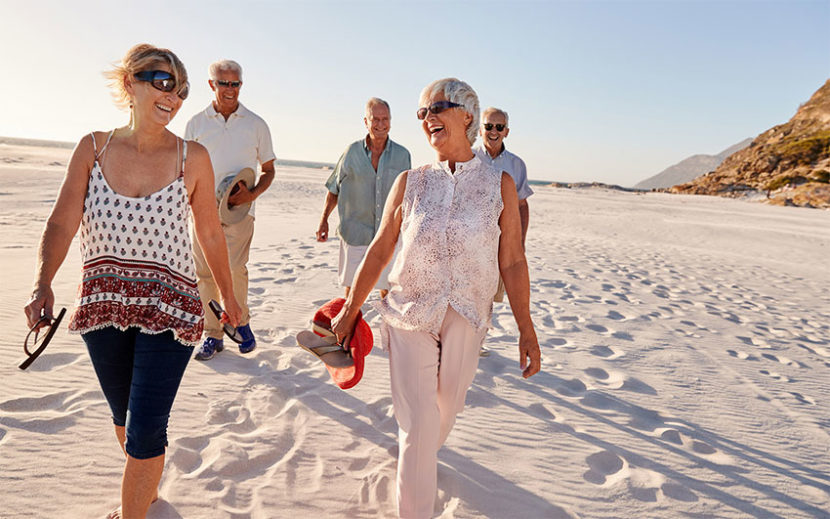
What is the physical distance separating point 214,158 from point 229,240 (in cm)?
69

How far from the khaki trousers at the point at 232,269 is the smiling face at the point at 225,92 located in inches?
36.3

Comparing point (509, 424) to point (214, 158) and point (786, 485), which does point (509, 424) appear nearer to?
point (786, 485)

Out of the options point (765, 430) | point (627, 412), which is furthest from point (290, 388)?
point (765, 430)

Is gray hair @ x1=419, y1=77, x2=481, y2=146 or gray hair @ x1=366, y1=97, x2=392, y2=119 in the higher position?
gray hair @ x1=366, y1=97, x2=392, y2=119

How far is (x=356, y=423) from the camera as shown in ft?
10.7

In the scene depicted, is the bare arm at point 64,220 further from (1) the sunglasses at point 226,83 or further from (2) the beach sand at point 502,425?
(1) the sunglasses at point 226,83

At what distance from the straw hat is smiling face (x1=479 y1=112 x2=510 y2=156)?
78.0 inches

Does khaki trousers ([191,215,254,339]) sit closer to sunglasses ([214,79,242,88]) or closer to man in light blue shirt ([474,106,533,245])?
sunglasses ([214,79,242,88])

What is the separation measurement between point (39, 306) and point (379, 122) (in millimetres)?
3337

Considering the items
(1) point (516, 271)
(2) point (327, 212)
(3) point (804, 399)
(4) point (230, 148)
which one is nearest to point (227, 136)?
(4) point (230, 148)

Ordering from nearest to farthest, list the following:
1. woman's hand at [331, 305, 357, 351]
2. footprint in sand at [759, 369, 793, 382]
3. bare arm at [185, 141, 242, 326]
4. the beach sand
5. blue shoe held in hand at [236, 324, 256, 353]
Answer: bare arm at [185, 141, 242, 326] < woman's hand at [331, 305, 357, 351] < the beach sand < blue shoe held in hand at [236, 324, 256, 353] < footprint in sand at [759, 369, 793, 382]

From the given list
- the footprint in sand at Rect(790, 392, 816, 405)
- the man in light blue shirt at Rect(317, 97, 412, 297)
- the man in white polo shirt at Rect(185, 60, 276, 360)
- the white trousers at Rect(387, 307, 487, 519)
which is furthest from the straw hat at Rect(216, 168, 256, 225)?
the footprint in sand at Rect(790, 392, 816, 405)

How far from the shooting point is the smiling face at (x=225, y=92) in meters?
3.92

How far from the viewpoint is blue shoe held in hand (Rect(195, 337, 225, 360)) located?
409 centimetres
